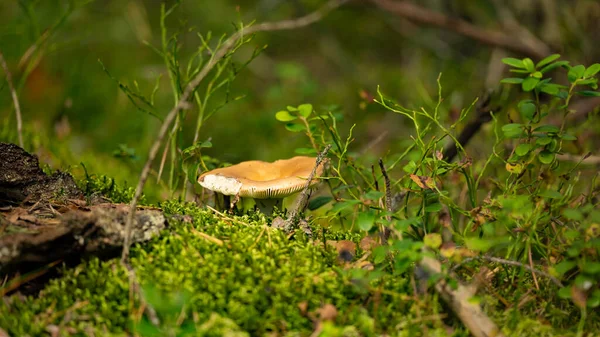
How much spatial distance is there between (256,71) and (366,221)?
6.73 metres

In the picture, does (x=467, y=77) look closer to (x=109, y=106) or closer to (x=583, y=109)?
(x=583, y=109)

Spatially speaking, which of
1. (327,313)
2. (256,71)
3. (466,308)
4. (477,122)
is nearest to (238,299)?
(327,313)

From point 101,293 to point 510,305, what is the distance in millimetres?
1358

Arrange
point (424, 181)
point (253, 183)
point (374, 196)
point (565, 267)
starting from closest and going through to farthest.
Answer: point (565, 267) < point (374, 196) < point (424, 181) < point (253, 183)

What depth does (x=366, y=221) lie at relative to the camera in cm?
190

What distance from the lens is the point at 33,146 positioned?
11.2 feet

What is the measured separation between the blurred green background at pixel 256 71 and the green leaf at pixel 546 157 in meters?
1.09

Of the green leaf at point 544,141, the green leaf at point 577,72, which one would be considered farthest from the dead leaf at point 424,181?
the green leaf at point 577,72

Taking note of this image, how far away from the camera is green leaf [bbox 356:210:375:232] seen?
1.88 m

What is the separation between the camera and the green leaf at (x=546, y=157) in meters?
2.24

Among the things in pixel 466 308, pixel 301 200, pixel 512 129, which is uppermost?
pixel 512 129

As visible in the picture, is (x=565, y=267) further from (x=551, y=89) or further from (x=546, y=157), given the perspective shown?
(x=551, y=89)

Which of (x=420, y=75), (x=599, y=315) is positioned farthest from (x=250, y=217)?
(x=420, y=75)

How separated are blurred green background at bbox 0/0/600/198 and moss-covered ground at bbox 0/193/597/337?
1.19 metres
